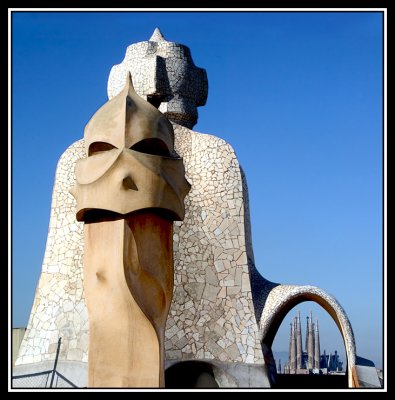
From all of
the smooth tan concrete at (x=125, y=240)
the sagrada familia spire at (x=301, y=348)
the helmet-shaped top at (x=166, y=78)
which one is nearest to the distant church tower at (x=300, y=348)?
the sagrada familia spire at (x=301, y=348)

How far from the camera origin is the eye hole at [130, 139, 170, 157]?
490cm

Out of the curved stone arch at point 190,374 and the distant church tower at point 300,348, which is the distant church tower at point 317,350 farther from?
the curved stone arch at point 190,374

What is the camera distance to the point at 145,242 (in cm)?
492

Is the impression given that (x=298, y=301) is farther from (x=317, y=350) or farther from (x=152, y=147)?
(x=317, y=350)

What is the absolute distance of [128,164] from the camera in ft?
15.7

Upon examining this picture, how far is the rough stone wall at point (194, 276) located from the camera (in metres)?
8.81

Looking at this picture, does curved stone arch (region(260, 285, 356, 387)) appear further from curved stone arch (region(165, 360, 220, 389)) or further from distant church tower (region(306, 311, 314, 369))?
distant church tower (region(306, 311, 314, 369))

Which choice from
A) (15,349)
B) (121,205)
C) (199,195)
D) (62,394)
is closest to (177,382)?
(199,195)

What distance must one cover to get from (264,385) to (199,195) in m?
2.54

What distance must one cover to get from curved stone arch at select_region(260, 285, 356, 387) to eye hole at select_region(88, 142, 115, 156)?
4.48 m

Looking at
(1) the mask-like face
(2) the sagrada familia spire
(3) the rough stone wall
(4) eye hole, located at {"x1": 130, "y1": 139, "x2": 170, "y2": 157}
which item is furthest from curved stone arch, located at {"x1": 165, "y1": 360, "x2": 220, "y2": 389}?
(2) the sagrada familia spire

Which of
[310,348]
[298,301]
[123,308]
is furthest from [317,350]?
[123,308]

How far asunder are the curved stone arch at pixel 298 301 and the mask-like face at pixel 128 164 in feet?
13.6

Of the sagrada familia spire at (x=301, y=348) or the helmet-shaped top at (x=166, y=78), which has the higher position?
the helmet-shaped top at (x=166, y=78)
